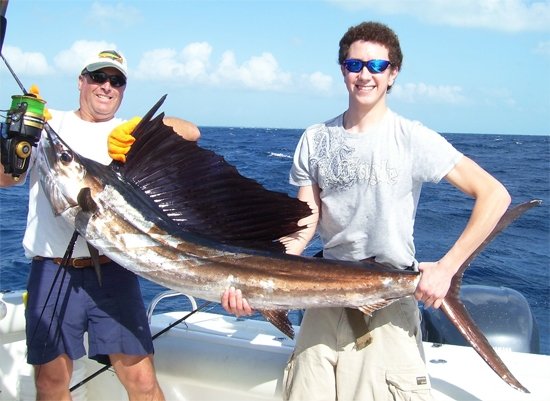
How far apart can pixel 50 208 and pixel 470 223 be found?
63.4 inches

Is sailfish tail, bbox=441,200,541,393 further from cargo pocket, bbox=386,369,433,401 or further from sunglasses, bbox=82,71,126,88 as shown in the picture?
sunglasses, bbox=82,71,126,88

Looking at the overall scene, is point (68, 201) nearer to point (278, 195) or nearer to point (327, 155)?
point (278, 195)

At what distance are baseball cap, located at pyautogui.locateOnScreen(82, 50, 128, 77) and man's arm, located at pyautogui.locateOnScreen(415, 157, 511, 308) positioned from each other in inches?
55.7

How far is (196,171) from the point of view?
226 cm

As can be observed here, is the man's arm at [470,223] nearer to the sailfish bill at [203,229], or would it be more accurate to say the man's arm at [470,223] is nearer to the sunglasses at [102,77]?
the sailfish bill at [203,229]

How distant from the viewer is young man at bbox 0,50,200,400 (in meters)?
2.26

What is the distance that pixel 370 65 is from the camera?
204 cm

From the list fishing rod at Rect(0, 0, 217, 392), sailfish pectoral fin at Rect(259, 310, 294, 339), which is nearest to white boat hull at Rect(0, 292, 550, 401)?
sailfish pectoral fin at Rect(259, 310, 294, 339)

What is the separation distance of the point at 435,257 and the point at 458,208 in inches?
174

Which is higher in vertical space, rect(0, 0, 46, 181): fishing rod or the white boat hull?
rect(0, 0, 46, 181): fishing rod

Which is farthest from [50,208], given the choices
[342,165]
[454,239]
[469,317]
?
[454,239]

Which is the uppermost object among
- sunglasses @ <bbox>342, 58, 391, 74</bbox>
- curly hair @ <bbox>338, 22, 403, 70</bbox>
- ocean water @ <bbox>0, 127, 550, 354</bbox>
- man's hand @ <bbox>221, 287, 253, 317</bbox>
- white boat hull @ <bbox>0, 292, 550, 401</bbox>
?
curly hair @ <bbox>338, 22, 403, 70</bbox>

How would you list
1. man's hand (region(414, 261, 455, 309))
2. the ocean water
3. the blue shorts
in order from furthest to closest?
the ocean water
the blue shorts
man's hand (region(414, 261, 455, 309))

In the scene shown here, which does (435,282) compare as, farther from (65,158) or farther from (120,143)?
(65,158)
